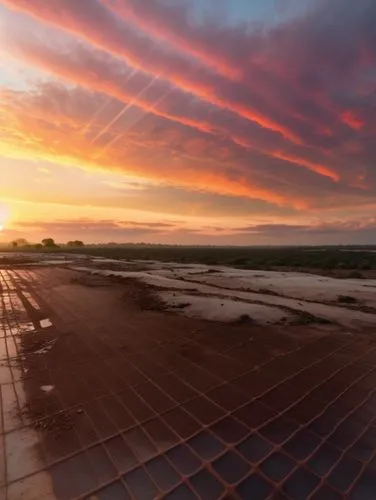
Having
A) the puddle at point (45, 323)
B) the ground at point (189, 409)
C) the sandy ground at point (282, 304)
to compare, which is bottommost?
the ground at point (189, 409)

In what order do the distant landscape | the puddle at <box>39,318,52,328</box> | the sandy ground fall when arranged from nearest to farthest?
1. the puddle at <box>39,318,52,328</box>
2. the sandy ground
3. the distant landscape

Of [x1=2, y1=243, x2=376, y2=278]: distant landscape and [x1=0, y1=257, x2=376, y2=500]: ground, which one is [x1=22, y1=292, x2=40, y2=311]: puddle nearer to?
[x1=0, y1=257, x2=376, y2=500]: ground

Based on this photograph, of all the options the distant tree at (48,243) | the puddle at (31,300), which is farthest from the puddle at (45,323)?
A: the distant tree at (48,243)

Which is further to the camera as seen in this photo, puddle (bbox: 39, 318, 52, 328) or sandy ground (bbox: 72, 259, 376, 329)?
sandy ground (bbox: 72, 259, 376, 329)

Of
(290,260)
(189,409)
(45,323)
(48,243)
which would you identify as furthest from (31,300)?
(48,243)

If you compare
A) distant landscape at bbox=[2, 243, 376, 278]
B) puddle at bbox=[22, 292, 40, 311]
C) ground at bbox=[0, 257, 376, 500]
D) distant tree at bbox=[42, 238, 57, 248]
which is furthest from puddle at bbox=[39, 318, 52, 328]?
distant tree at bbox=[42, 238, 57, 248]

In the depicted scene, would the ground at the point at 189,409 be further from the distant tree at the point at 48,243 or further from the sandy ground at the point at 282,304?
the distant tree at the point at 48,243

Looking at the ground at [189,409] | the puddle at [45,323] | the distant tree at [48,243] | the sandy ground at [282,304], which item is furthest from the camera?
the distant tree at [48,243]

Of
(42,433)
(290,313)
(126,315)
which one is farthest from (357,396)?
(126,315)
